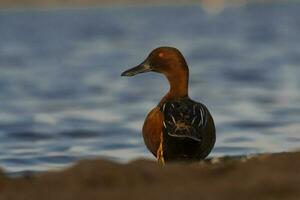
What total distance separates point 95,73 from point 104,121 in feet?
33.3

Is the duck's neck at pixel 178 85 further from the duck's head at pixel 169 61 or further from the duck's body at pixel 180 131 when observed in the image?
the duck's body at pixel 180 131

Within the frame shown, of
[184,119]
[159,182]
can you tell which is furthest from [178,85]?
[159,182]

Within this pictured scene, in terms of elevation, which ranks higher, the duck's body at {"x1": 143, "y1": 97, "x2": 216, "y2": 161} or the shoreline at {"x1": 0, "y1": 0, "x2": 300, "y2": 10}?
the shoreline at {"x1": 0, "y1": 0, "x2": 300, "y2": 10}

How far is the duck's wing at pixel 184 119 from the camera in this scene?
877cm

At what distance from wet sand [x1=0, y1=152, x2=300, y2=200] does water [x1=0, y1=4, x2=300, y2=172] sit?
5.18 metres

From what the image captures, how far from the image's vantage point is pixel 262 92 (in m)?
20.8

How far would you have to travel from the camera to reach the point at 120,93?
21.3 metres

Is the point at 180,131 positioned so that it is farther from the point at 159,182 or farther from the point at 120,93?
the point at 120,93

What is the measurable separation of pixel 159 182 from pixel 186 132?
2859 mm

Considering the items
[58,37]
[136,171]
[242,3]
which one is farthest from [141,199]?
[242,3]

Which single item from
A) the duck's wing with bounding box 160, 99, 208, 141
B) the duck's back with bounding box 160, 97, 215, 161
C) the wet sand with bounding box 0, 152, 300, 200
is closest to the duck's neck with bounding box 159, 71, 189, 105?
the duck's wing with bounding box 160, 99, 208, 141

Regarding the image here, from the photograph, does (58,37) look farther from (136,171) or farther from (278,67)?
(136,171)

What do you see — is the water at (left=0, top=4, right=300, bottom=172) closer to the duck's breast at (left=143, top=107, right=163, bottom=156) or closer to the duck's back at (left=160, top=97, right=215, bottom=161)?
the duck's breast at (left=143, top=107, right=163, bottom=156)

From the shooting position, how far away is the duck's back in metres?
8.74
